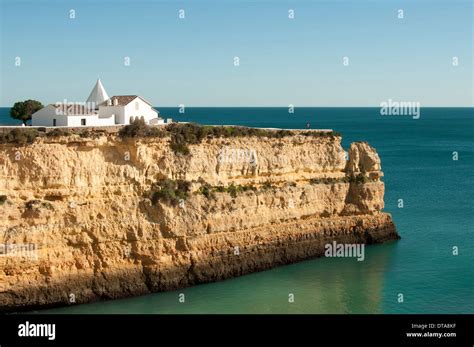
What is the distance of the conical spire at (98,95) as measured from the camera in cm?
3350

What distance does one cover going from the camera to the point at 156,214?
27.1 metres

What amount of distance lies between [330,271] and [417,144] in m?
59.5

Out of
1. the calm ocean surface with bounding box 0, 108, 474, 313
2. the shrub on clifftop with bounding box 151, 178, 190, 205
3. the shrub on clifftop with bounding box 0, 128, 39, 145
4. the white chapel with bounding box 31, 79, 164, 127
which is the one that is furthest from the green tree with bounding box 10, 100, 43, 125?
the calm ocean surface with bounding box 0, 108, 474, 313

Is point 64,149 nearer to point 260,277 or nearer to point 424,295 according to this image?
point 260,277

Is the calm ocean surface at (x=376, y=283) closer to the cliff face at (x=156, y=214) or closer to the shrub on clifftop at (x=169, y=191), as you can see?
the cliff face at (x=156, y=214)

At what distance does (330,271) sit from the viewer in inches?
1160

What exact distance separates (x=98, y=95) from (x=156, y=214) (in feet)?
31.2

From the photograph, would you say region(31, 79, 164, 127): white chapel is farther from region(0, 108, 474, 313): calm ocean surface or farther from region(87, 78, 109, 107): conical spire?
region(0, 108, 474, 313): calm ocean surface

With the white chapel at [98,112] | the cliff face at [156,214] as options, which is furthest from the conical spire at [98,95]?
the cliff face at [156,214]

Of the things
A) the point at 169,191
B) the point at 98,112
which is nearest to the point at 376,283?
the point at 169,191

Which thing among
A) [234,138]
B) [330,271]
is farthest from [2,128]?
[330,271]

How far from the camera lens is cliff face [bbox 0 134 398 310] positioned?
80.9 feet

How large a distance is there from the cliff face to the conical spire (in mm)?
7072

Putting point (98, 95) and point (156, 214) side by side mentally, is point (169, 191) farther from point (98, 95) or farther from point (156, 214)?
point (98, 95)
